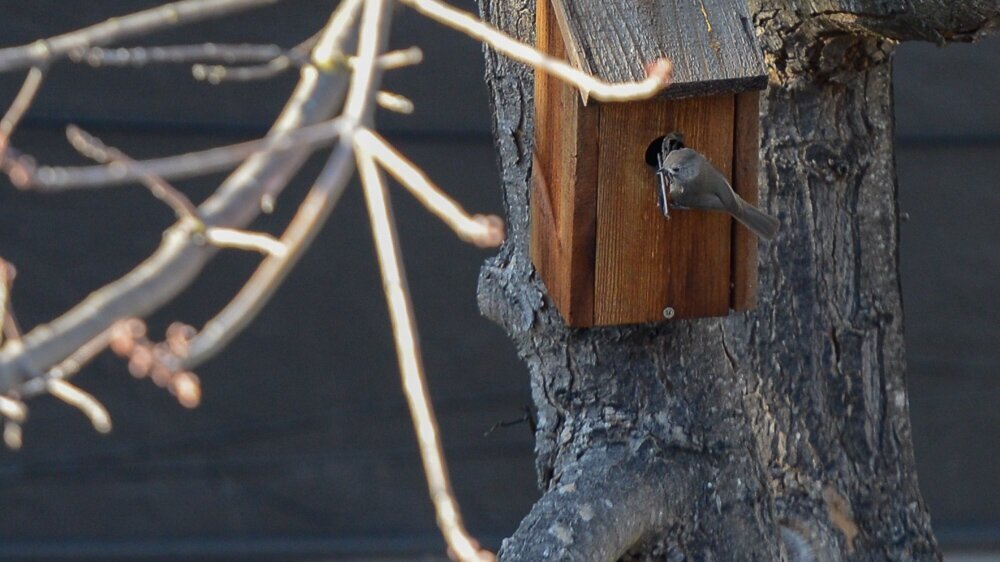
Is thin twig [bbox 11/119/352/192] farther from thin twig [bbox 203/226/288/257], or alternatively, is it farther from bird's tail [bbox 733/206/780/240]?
bird's tail [bbox 733/206/780/240]

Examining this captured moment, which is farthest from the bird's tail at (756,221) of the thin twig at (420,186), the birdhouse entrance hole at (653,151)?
the thin twig at (420,186)

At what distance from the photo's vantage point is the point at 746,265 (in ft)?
6.86

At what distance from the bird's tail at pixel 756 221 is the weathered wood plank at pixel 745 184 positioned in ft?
0.22

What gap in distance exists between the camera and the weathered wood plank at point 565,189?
2.00m

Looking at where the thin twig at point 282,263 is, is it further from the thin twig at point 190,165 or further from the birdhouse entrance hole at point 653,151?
the birdhouse entrance hole at point 653,151

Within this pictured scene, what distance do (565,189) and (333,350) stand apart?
2.39 m

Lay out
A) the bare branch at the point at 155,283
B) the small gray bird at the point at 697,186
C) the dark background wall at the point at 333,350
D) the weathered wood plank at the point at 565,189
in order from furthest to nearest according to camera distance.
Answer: the dark background wall at the point at 333,350
the weathered wood plank at the point at 565,189
the small gray bird at the point at 697,186
the bare branch at the point at 155,283

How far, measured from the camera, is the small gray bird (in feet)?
6.23

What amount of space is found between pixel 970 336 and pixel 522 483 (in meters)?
1.47

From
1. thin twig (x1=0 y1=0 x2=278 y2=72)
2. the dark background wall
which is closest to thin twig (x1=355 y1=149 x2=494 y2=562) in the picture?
thin twig (x1=0 y1=0 x2=278 y2=72)

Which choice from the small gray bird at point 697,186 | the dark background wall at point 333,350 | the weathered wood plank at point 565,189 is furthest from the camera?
the dark background wall at point 333,350

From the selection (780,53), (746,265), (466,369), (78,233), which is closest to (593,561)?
(746,265)

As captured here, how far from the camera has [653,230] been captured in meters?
2.05

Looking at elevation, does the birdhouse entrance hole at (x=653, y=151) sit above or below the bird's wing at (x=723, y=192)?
above
